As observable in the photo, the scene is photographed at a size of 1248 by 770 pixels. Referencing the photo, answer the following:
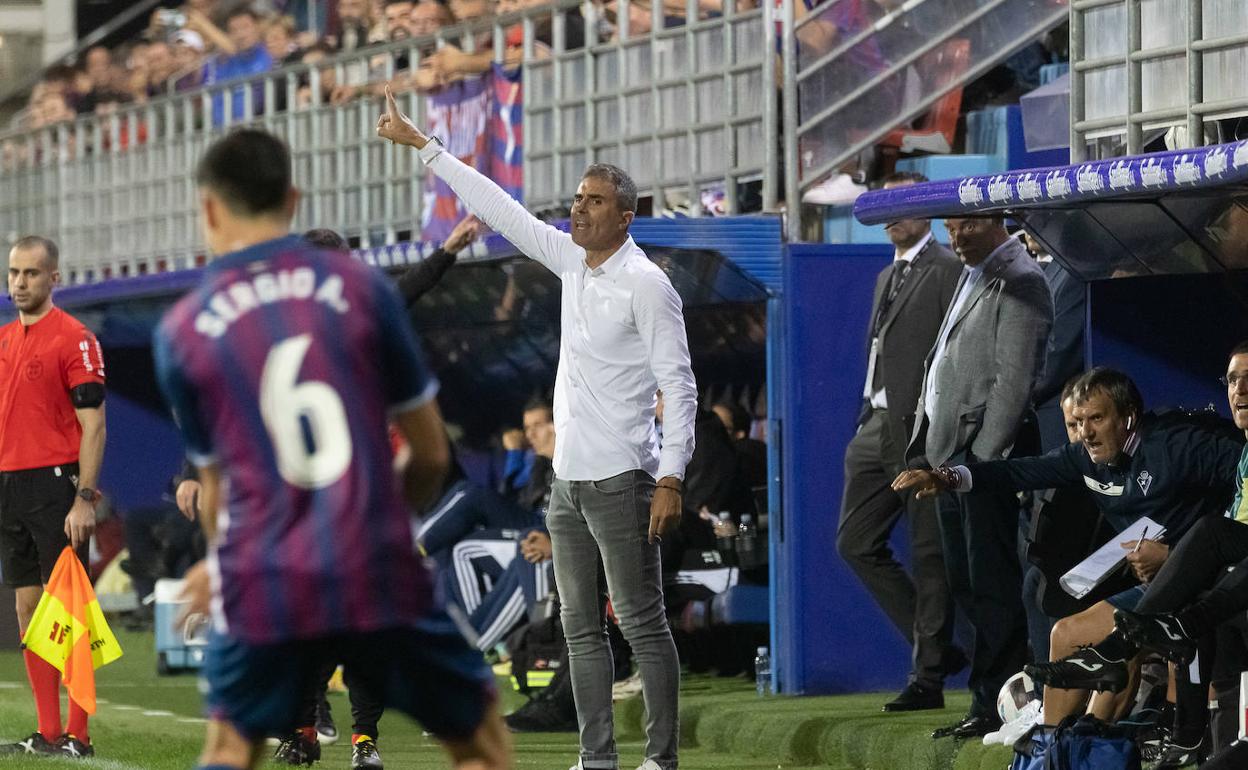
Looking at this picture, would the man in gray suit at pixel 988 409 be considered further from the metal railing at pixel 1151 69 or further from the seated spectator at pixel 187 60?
the seated spectator at pixel 187 60

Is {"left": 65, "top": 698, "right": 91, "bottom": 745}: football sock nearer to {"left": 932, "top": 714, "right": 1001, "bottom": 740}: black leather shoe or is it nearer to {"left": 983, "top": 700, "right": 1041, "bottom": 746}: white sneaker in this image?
{"left": 932, "top": 714, "right": 1001, "bottom": 740}: black leather shoe

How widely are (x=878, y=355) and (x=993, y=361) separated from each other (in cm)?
110

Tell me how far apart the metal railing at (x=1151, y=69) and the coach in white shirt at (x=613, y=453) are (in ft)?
6.28

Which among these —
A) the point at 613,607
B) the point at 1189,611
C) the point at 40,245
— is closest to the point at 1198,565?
the point at 1189,611

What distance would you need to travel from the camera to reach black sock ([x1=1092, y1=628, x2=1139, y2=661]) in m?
6.92

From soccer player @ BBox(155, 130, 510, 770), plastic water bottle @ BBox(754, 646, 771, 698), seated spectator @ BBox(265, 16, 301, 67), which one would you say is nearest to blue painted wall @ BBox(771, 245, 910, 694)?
plastic water bottle @ BBox(754, 646, 771, 698)

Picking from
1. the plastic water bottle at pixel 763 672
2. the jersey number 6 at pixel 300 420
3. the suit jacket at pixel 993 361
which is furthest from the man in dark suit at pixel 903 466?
the jersey number 6 at pixel 300 420

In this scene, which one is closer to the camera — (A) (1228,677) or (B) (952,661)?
(A) (1228,677)

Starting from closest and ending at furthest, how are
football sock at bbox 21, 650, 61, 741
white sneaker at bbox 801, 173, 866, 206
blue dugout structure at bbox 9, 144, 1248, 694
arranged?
blue dugout structure at bbox 9, 144, 1248, 694, football sock at bbox 21, 650, 61, 741, white sneaker at bbox 801, 173, 866, 206

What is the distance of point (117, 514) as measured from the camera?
1731 cm

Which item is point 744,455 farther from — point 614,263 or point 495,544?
point 614,263

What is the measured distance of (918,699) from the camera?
30.0 ft

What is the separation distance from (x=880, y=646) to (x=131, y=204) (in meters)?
9.18

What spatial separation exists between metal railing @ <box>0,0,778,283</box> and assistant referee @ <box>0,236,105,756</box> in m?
3.34
